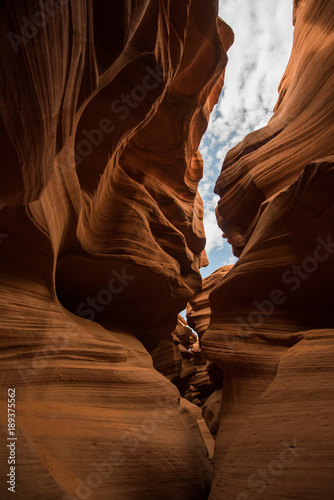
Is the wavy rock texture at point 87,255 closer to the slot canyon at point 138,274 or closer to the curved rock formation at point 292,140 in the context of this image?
the slot canyon at point 138,274

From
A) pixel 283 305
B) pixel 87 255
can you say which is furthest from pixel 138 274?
pixel 283 305

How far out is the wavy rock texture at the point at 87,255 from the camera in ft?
7.86

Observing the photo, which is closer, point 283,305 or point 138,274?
point 283,305

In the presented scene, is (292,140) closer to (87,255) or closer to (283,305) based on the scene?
(283,305)

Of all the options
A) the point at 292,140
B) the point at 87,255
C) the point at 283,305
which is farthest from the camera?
the point at 292,140

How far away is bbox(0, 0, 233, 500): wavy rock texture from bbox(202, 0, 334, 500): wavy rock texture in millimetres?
1040

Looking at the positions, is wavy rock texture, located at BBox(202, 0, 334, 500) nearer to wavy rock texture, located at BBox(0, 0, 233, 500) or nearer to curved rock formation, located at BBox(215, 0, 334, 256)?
curved rock formation, located at BBox(215, 0, 334, 256)

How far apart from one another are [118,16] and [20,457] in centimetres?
419

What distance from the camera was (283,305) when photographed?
16.4ft

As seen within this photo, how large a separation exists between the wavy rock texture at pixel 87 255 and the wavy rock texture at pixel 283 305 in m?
1.04

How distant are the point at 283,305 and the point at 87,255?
3590mm

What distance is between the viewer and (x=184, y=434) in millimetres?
4199

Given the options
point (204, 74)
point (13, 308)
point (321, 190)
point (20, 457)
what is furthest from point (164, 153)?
point (20, 457)

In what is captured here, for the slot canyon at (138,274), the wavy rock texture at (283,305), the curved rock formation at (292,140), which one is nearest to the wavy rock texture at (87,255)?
the slot canyon at (138,274)
